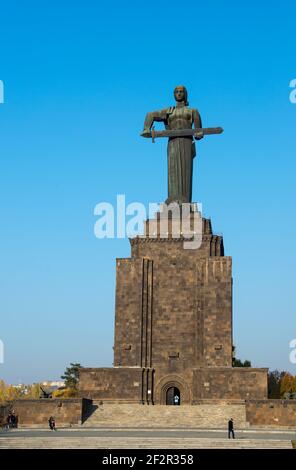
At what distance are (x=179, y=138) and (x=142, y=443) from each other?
2555cm

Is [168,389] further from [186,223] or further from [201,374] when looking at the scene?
[186,223]

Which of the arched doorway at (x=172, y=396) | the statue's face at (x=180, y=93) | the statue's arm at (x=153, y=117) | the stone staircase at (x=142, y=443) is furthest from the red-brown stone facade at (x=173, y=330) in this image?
the stone staircase at (x=142, y=443)

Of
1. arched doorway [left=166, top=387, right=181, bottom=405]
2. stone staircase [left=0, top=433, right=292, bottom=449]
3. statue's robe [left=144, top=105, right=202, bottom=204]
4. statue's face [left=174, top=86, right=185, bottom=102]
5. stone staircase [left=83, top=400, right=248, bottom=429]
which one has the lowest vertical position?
stone staircase [left=0, top=433, right=292, bottom=449]

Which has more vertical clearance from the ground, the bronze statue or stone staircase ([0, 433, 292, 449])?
the bronze statue

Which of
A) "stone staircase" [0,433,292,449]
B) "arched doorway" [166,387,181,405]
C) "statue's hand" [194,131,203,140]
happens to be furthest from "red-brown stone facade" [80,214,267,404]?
"stone staircase" [0,433,292,449]

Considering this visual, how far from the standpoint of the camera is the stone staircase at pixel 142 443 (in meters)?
27.4

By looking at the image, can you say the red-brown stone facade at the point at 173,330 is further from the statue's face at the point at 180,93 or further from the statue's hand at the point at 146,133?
the statue's face at the point at 180,93

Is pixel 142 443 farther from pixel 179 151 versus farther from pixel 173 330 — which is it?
pixel 179 151

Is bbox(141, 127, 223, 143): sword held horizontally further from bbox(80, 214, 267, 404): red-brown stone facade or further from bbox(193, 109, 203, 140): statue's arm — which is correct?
bbox(80, 214, 267, 404): red-brown stone facade

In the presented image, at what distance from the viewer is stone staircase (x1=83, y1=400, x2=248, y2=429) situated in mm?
39312

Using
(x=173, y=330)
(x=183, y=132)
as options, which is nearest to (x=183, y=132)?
(x=183, y=132)

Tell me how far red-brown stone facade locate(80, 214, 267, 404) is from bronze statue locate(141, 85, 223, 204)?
278cm

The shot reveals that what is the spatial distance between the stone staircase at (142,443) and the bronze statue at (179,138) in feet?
73.2
